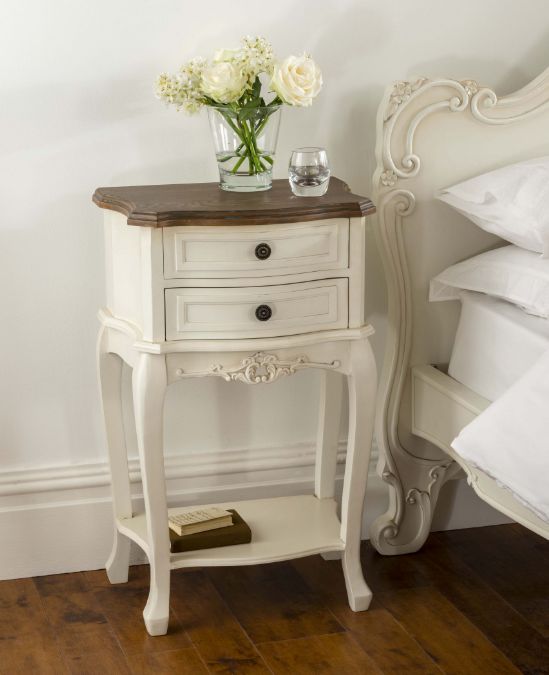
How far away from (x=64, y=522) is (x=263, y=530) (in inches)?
19.6

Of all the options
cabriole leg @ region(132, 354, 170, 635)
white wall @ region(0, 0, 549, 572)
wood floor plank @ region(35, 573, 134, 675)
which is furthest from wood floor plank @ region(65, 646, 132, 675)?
white wall @ region(0, 0, 549, 572)

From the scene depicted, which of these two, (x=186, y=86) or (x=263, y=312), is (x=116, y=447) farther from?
(x=186, y=86)

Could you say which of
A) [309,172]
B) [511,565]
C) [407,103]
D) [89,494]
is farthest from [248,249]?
[511,565]

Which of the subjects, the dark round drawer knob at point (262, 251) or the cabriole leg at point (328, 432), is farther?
the cabriole leg at point (328, 432)

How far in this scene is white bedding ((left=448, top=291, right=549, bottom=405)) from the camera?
1981mm

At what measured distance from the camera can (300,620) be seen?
2.17 m

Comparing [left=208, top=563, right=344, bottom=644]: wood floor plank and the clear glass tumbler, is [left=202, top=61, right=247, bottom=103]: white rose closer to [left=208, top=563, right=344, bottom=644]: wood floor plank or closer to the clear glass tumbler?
the clear glass tumbler

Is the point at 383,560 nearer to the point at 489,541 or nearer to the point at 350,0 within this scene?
the point at 489,541

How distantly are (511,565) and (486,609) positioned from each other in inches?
9.6

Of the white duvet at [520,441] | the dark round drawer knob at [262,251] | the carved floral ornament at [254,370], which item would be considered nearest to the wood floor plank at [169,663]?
the carved floral ornament at [254,370]

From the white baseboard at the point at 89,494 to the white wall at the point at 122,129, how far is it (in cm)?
4

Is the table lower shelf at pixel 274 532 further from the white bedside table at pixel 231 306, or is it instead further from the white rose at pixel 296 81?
the white rose at pixel 296 81

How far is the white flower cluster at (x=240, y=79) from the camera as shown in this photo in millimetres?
1942

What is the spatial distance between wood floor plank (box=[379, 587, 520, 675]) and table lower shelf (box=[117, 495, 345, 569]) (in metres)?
0.22
